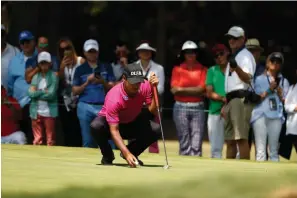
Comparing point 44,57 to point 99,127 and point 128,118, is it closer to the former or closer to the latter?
point 128,118

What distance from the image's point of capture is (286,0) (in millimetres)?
18859

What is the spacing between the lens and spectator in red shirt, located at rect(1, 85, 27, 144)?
14836mm

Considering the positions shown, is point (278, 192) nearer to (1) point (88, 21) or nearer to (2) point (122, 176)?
(2) point (122, 176)

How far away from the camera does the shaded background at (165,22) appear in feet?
65.8

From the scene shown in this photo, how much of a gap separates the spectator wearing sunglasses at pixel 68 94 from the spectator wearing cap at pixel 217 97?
6.37 ft

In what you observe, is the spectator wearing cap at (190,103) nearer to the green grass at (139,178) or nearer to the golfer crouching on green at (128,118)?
the green grass at (139,178)

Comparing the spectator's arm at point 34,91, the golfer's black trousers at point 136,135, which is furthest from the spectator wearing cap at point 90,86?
the golfer's black trousers at point 136,135

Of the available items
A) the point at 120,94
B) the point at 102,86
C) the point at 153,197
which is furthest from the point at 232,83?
the point at 153,197

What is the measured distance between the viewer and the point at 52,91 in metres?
15.2

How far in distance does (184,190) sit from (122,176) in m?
0.87

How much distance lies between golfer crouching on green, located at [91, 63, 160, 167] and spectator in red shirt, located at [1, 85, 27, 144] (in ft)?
11.0

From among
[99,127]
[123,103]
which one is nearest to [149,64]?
[99,127]

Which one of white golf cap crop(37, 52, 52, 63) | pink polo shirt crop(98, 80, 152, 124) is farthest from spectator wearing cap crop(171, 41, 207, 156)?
pink polo shirt crop(98, 80, 152, 124)

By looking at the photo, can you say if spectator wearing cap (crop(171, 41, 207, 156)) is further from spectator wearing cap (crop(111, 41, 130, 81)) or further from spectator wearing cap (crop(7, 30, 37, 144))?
spectator wearing cap (crop(7, 30, 37, 144))
